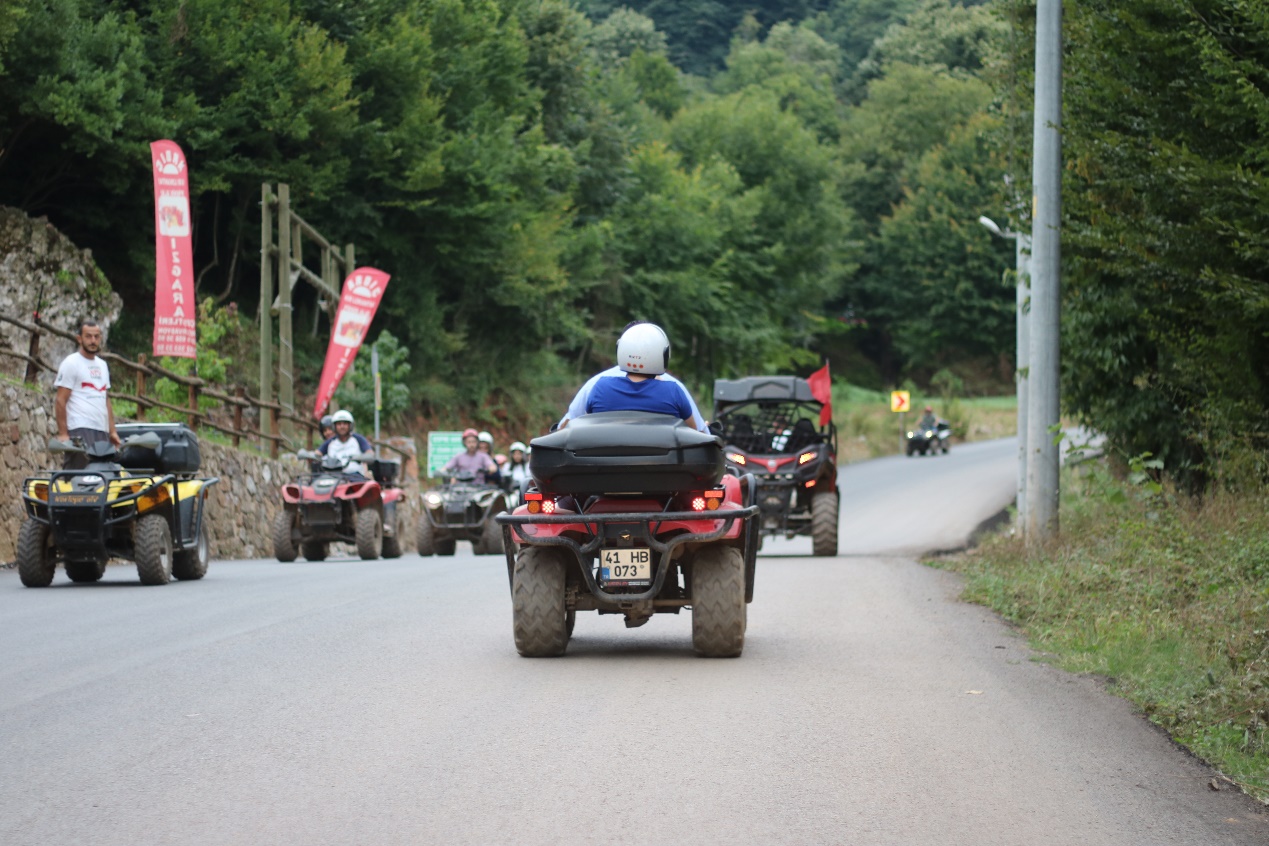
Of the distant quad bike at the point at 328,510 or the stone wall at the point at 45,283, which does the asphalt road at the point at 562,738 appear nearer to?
the distant quad bike at the point at 328,510

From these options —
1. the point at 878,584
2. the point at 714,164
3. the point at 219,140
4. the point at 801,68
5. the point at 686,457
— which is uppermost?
the point at 801,68

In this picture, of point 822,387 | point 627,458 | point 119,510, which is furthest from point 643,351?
point 822,387

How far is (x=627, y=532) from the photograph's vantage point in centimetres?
904

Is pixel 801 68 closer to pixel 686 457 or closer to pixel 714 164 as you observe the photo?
pixel 714 164

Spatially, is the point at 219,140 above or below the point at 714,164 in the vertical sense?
below

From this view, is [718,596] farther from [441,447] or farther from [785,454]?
[441,447]

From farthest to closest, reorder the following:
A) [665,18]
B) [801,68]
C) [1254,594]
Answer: [665,18] → [801,68] → [1254,594]

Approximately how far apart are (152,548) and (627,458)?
7.23 metres

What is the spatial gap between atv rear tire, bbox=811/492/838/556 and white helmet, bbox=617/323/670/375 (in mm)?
12279

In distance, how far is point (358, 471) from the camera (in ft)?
70.6

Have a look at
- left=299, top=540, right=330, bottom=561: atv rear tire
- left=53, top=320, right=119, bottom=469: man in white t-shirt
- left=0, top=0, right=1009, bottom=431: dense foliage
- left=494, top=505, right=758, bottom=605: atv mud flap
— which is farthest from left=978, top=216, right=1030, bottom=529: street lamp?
left=53, top=320, right=119, bottom=469: man in white t-shirt

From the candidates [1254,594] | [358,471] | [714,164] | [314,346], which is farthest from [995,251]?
[1254,594]

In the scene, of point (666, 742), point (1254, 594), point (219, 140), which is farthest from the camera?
point (219, 140)

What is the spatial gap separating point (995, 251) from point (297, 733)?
3043 inches
